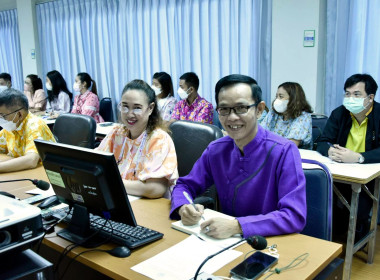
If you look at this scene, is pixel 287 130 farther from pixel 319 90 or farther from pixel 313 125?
pixel 319 90

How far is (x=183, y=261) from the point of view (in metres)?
1.13

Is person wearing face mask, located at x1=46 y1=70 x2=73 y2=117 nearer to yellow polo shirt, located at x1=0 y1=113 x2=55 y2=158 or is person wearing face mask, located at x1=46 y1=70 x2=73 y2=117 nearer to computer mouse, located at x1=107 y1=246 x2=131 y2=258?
yellow polo shirt, located at x1=0 y1=113 x2=55 y2=158

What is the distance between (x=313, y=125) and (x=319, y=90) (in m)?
0.55

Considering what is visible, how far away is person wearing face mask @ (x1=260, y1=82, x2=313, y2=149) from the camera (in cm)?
316

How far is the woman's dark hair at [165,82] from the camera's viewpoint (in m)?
4.69

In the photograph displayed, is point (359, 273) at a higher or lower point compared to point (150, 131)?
lower

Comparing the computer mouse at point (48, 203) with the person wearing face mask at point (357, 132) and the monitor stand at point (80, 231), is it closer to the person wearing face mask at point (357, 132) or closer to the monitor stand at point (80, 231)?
the monitor stand at point (80, 231)

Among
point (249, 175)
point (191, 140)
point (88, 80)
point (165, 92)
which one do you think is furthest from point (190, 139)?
point (88, 80)

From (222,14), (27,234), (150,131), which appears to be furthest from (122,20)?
(27,234)

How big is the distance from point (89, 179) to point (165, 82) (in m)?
3.62

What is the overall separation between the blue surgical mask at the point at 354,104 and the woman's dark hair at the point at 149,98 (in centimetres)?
152

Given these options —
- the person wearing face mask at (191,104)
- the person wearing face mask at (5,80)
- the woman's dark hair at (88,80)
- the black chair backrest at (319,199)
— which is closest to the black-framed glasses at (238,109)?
the black chair backrest at (319,199)

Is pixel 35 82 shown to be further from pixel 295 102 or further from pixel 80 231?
pixel 80 231

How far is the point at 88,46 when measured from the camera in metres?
5.99
